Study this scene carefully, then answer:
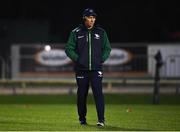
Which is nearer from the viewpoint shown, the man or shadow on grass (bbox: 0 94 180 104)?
the man

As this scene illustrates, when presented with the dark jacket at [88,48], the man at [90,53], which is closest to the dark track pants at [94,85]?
the man at [90,53]

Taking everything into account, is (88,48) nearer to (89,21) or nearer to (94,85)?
(89,21)

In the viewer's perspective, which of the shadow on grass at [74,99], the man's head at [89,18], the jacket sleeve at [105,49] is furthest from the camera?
the shadow on grass at [74,99]

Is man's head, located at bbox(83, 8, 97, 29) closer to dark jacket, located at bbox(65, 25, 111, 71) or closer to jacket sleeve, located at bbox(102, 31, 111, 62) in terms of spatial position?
dark jacket, located at bbox(65, 25, 111, 71)

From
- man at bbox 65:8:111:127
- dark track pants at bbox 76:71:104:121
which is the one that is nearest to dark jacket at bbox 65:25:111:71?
man at bbox 65:8:111:127

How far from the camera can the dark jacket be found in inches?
516

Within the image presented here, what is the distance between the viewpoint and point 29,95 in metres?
27.4

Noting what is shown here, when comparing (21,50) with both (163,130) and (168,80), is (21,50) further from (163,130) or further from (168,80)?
(163,130)

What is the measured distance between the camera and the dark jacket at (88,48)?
516 inches

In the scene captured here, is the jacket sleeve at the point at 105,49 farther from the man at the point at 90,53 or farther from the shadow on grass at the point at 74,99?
the shadow on grass at the point at 74,99

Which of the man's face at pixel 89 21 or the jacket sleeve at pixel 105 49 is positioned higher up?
the man's face at pixel 89 21

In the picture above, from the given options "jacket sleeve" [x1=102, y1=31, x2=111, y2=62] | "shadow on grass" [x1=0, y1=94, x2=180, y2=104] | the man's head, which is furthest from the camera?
"shadow on grass" [x1=0, y1=94, x2=180, y2=104]

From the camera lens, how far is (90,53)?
1311 cm

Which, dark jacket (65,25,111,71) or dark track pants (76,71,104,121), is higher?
dark jacket (65,25,111,71)
